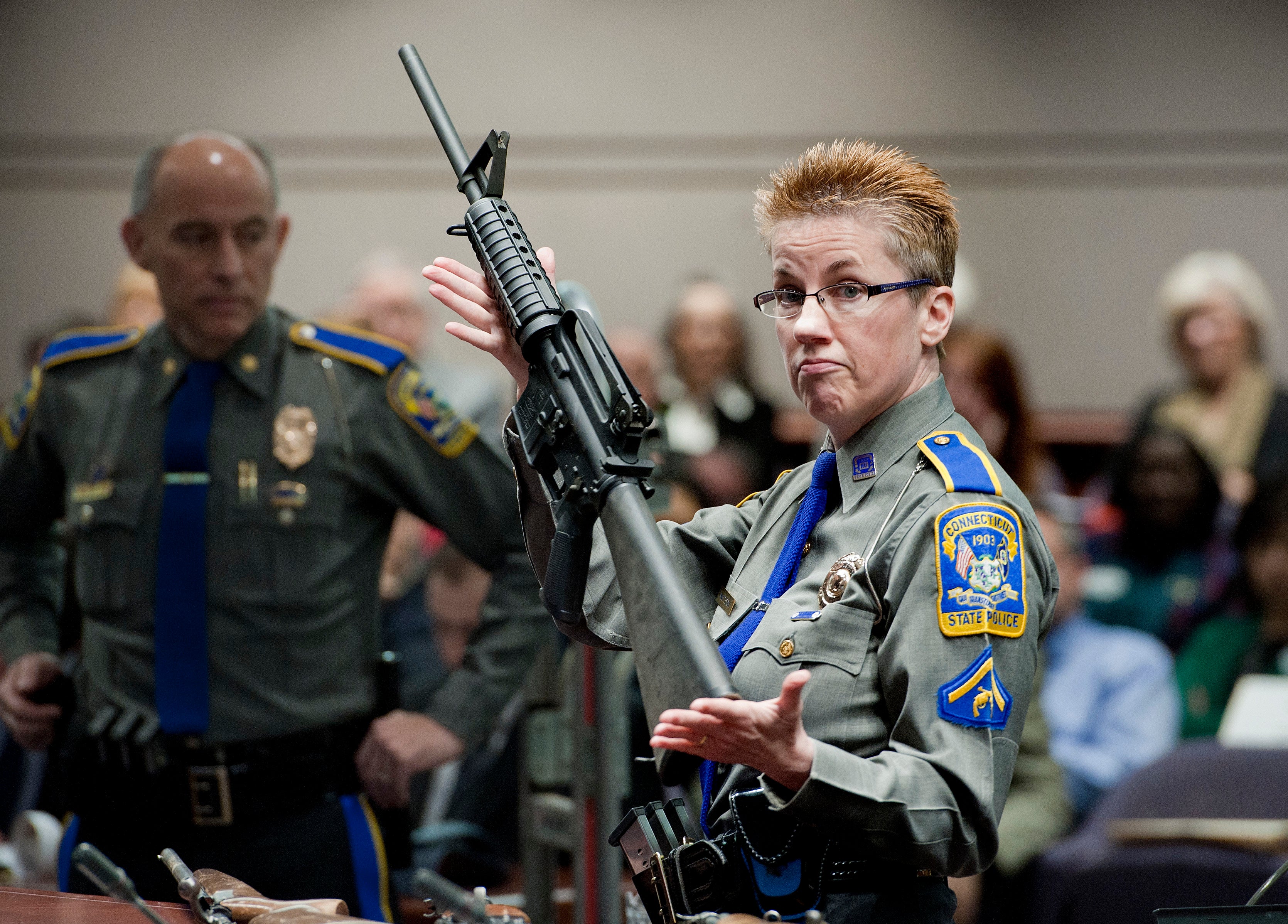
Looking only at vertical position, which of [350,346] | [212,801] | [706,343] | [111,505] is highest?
[706,343]

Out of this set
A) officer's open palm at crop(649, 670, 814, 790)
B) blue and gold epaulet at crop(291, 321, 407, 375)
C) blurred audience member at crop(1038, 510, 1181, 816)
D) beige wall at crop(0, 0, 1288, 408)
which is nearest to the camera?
officer's open palm at crop(649, 670, 814, 790)

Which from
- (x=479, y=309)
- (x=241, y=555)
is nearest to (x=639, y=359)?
(x=241, y=555)

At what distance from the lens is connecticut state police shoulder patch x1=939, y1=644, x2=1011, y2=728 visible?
4.09 ft

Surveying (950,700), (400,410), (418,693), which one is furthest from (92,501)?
(950,700)

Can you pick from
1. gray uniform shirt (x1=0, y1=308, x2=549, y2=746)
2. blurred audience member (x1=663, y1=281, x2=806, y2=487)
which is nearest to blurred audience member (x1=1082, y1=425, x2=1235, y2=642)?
blurred audience member (x1=663, y1=281, x2=806, y2=487)

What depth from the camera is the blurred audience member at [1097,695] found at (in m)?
3.35

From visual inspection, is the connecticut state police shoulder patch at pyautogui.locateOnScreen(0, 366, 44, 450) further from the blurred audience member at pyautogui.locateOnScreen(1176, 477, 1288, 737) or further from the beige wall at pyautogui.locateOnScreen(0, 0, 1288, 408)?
the beige wall at pyautogui.locateOnScreen(0, 0, 1288, 408)

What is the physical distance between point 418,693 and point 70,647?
106cm

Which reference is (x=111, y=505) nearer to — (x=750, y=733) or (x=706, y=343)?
(x=750, y=733)

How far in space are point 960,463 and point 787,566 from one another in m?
0.21

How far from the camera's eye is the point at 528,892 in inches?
112

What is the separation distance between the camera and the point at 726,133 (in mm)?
6285

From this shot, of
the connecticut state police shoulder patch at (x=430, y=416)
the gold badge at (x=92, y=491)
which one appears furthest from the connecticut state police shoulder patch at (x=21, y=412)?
the connecticut state police shoulder patch at (x=430, y=416)

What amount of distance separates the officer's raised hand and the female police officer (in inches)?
48.8
